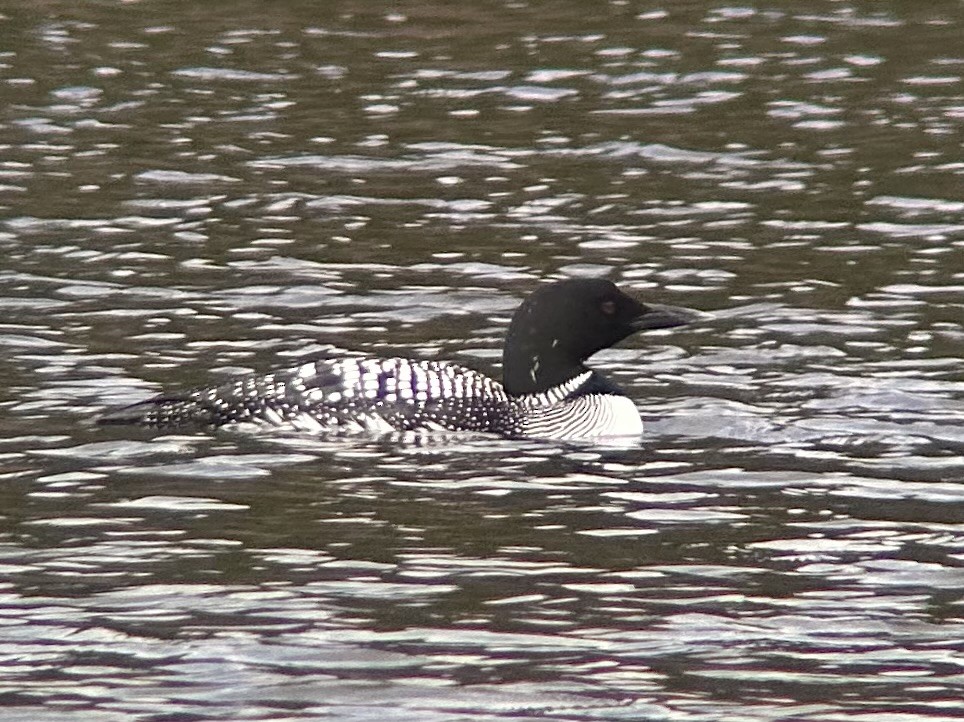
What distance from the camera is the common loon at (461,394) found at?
984 cm

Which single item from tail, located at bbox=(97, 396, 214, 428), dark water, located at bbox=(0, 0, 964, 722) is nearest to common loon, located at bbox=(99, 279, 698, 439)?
tail, located at bbox=(97, 396, 214, 428)

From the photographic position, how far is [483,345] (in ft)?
37.9

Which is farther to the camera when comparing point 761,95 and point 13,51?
point 13,51

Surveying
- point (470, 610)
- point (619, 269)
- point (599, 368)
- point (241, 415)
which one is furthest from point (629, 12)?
point (470, 610)

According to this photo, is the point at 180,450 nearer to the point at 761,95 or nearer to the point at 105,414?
the point at 105,414

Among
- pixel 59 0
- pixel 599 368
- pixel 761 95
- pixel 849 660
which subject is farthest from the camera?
pixel 59 0

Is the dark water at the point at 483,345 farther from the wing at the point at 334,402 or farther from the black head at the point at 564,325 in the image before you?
the black head at the point at 564,325

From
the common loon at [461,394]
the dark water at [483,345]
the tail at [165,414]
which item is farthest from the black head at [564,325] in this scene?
the tail at [165,414]

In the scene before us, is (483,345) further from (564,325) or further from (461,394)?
(461,394)

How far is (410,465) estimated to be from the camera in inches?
370

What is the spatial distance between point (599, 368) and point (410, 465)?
82.1 inches

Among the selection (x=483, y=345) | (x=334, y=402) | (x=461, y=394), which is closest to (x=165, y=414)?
(x=334, y=402)

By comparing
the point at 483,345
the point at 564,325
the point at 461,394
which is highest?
the point at 564,325

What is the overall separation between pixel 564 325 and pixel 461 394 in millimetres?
584
